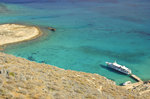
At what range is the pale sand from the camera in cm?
4311

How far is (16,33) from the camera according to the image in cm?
4741

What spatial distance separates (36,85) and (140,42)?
38.8 m

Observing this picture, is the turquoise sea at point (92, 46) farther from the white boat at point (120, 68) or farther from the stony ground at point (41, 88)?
the stony ground at point (41, 88)

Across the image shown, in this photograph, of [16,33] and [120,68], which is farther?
[16,33]

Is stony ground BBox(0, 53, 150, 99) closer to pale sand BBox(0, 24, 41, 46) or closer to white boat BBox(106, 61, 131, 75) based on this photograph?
white boat BBox(106, 61, 131, 75)

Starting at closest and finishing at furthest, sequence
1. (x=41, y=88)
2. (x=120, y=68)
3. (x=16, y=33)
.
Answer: (x=41, y=88) < (x=120, y=68) < (x=16, y=33)

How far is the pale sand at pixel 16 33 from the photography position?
4311 centimetres

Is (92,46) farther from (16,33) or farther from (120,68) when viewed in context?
A: (16,33)

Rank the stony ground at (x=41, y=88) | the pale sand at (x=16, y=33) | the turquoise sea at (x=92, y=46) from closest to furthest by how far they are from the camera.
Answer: the stony ground at (x=41, y=88)
the turquoise sea at (x=92, y=46)
the pale sand at (x=16, y=33)

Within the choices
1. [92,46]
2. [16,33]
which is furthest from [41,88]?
[16,33]

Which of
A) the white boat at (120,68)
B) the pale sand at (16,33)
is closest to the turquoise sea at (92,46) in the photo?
the white boat at (120,68)

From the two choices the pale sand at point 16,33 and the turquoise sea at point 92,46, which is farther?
the pale sand at point 16,33

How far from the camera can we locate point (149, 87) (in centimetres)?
2472

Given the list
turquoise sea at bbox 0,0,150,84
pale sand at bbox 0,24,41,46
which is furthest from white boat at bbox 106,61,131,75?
pale sand at bbox 0,24,41,46
